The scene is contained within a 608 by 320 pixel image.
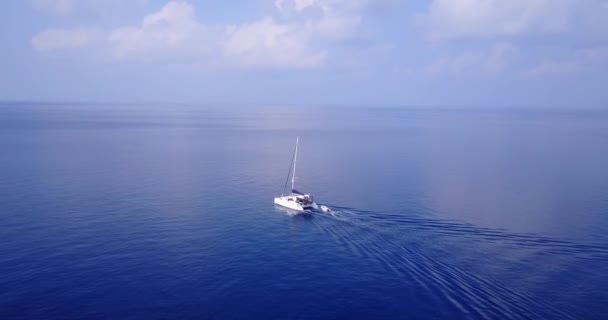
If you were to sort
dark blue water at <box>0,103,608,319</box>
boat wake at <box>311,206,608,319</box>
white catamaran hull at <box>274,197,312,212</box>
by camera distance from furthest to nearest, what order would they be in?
1. white catamaran hull at <box>274,197,312,212</box>
2. dark blue water at <box>0,103,608,319</box>
3. boat wake at <box>311,206,608,319</box>

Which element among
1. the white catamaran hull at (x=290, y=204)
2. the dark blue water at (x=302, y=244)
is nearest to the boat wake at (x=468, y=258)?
the dark blue water at (x=302, y=244)

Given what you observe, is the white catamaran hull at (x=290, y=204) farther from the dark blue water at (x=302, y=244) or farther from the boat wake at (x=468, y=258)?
the boat wake at (x=468, y=258)

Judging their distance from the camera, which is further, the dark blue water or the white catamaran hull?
the white catamaran hull

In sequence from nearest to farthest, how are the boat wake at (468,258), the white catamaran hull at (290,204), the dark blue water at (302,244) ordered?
the boat wake at (468,258) → the dark blue water at (302,244) → the white catamaran hull at (290,204)

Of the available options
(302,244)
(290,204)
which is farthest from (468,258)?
(290,204)

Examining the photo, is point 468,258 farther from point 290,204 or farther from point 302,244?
point 290,204

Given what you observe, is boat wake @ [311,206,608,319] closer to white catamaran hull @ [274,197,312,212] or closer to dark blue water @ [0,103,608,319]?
dark blue water @ [0,103,608,319]

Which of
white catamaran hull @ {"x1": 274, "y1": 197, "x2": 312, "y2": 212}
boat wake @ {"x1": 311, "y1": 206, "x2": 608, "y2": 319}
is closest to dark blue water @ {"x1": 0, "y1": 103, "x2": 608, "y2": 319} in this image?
boat wake @ {"x1": 311, "y1": 206, "x2": 608, "y2": 319}
